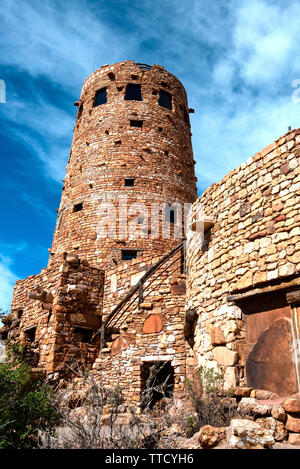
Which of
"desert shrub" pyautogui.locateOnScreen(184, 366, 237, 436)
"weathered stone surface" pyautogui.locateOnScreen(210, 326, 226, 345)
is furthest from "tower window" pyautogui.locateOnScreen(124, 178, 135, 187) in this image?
"desert shrub" pyautogui.locateOnScreen(184, 366, 237, 436)

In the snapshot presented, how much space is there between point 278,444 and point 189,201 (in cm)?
1308

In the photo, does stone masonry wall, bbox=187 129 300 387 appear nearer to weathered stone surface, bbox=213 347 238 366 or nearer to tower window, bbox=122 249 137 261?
weathered stone surface, bbox=213 347 238 366

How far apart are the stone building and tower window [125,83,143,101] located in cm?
5

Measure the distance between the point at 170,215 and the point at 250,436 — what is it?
39.0 feet

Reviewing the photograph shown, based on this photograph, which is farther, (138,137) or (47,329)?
(138,137)

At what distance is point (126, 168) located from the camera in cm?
1583

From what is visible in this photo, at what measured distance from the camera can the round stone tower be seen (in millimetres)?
14734

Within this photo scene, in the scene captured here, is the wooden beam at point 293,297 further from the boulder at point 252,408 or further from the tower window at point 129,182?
the tower window at point 129,182

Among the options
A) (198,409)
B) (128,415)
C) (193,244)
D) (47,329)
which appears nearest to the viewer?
(198,409)

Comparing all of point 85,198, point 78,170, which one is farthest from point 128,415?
point 78,170

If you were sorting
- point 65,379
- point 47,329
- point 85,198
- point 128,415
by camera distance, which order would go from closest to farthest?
point 128,415 < point 65,379 < point 47,329 < point 85,198

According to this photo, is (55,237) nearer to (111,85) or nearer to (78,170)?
(78,170)

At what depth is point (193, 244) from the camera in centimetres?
813

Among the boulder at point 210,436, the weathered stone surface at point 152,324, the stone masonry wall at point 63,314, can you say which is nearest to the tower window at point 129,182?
the stone masonry wall at point 63,314
